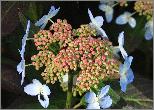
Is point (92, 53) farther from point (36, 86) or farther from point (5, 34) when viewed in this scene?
point (5, 34)

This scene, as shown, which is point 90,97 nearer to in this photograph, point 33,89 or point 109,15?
point 33,89

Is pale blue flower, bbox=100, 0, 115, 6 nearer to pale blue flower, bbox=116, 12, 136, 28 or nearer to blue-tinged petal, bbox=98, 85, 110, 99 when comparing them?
pale blue flower, bbox=116, 12, 136, 28

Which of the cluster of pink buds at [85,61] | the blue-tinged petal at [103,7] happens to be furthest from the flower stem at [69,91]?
the blue-tinged petal at [103,7]

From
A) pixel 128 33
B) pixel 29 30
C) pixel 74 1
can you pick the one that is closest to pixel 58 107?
pixel 29 30

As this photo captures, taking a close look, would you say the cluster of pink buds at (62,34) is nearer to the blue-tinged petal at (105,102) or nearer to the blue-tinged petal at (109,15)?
the blue-tinged petal at (105,102)

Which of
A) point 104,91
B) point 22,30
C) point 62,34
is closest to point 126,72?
point 104,91

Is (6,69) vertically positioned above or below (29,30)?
below
